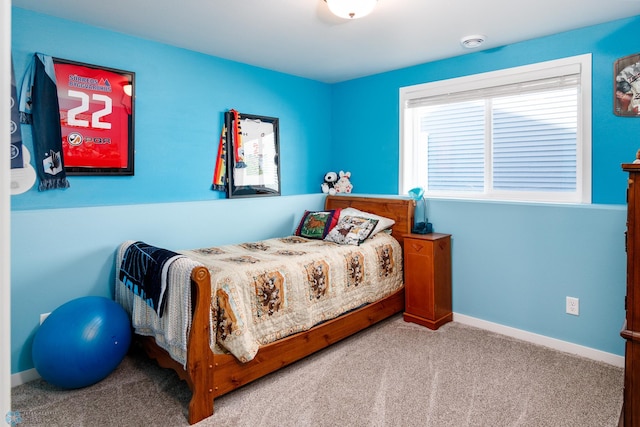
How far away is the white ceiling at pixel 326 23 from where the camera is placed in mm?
2514

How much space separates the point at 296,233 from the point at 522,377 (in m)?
2.16

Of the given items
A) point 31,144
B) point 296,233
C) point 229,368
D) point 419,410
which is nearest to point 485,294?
point 419,410

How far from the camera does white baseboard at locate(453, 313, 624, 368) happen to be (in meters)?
2.73

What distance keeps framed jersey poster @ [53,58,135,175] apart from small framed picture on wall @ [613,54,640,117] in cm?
337

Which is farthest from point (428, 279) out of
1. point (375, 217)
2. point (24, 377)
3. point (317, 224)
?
point (24, 377)

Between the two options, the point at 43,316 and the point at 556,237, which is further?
the point at 556,237

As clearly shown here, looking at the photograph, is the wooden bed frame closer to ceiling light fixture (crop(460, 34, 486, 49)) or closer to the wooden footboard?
the wooden footboard

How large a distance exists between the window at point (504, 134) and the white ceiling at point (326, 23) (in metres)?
0.30

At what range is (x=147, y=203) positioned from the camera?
312 centimetres

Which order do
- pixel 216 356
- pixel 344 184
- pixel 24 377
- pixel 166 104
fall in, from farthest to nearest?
pixel 344 184 < pixel 166 104 < pixel 24 377 < pixel 216 356

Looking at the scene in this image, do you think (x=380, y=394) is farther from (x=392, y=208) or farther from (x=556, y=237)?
(x=392, y=208)

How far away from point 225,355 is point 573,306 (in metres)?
2.38

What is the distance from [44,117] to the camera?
262 cm

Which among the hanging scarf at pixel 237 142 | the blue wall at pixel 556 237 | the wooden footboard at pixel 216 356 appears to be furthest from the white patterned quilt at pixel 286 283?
the hanging scarf at pixel 237 142
